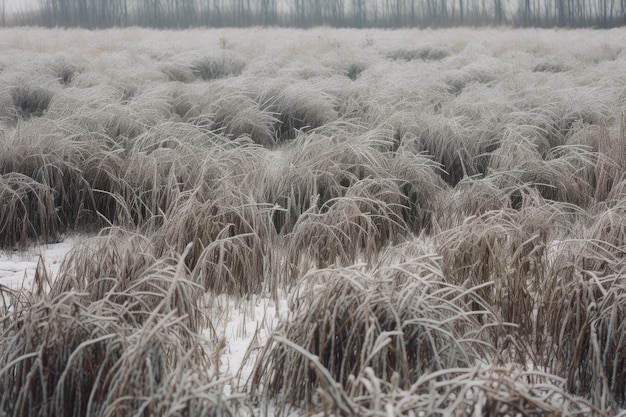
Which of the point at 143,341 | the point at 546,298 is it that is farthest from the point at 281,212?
the point at 143,341

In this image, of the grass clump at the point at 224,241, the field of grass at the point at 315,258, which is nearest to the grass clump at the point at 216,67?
the field of grass at the point at 315,258

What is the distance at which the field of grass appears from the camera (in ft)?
4.97

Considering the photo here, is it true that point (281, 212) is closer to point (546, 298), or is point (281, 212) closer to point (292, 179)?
point (292, 179)

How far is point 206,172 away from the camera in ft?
11.0

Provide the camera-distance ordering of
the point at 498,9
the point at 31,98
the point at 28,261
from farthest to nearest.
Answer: the point at 498,9 → the point at 31,98 → the point at 28,261

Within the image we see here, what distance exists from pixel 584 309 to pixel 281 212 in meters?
1.81

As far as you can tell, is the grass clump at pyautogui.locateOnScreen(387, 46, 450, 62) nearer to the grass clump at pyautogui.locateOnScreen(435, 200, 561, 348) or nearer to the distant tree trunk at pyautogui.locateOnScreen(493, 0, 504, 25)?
the grass clump at pyautogui.locateOnScreen(435, 200, 561, 348)

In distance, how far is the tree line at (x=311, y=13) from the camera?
28.4 m

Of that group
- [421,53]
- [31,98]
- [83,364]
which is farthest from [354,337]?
[421,53]

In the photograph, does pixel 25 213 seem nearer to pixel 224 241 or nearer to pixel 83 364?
pixel 224 241

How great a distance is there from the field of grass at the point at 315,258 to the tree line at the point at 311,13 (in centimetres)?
2438

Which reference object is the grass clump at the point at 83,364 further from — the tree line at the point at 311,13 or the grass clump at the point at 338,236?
the tree line at the point at 311,13

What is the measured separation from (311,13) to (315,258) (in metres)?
30.4

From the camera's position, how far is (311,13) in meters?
31.1
